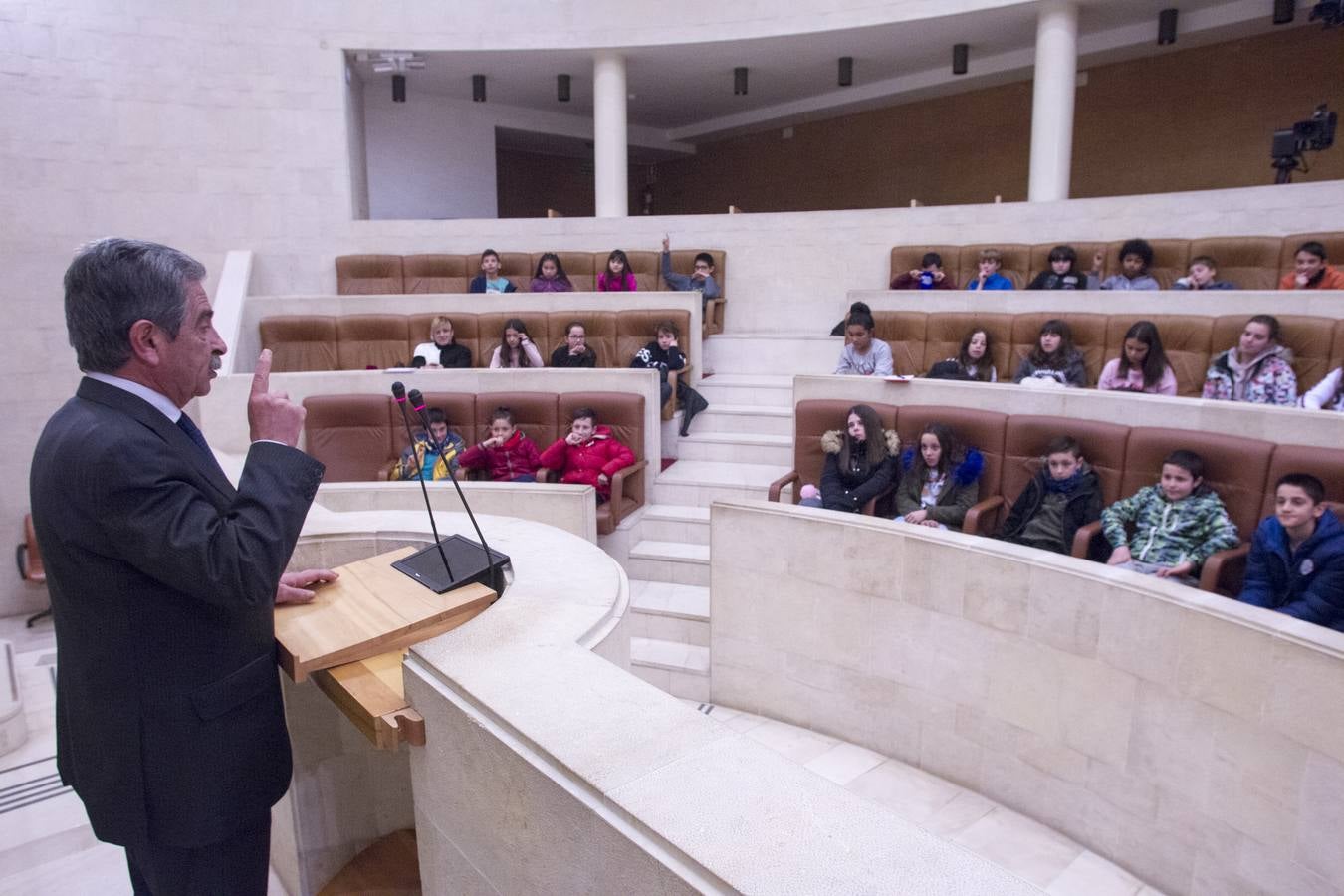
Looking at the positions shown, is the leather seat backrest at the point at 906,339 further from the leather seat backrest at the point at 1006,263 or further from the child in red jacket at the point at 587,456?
the child in red jacket at the point at 587,456

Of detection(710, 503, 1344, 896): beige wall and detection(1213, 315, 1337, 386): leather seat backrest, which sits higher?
detection(1213, 315, 1337, 386): leather seat backrest

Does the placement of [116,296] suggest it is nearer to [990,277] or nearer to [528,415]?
[528,415]

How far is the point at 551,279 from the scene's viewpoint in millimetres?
5953

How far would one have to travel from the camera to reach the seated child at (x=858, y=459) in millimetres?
3564

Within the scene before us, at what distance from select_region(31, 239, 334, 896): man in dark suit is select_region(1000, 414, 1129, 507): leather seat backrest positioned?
116 inches

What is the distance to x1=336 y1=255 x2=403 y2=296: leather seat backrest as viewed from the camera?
6527 mm

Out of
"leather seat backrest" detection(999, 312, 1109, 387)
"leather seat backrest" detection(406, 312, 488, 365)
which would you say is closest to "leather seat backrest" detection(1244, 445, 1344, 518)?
"leather seat backrest" detection(999, 312, 1109, 387)

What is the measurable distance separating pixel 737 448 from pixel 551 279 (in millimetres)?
2110

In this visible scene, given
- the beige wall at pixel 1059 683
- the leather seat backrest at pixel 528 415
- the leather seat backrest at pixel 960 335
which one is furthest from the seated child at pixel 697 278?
the beige wall at pixel 1059 683

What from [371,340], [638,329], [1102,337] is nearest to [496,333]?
[371,340]

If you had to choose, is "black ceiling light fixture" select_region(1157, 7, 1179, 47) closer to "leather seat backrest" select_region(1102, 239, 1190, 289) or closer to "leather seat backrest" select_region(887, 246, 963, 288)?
A: "leather seat backrest" select_region(1102, 239, 1190, 289)

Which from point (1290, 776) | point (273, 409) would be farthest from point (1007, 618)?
point (273, 409)

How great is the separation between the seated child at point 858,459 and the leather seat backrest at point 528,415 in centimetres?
135

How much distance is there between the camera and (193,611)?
1.09 metres
